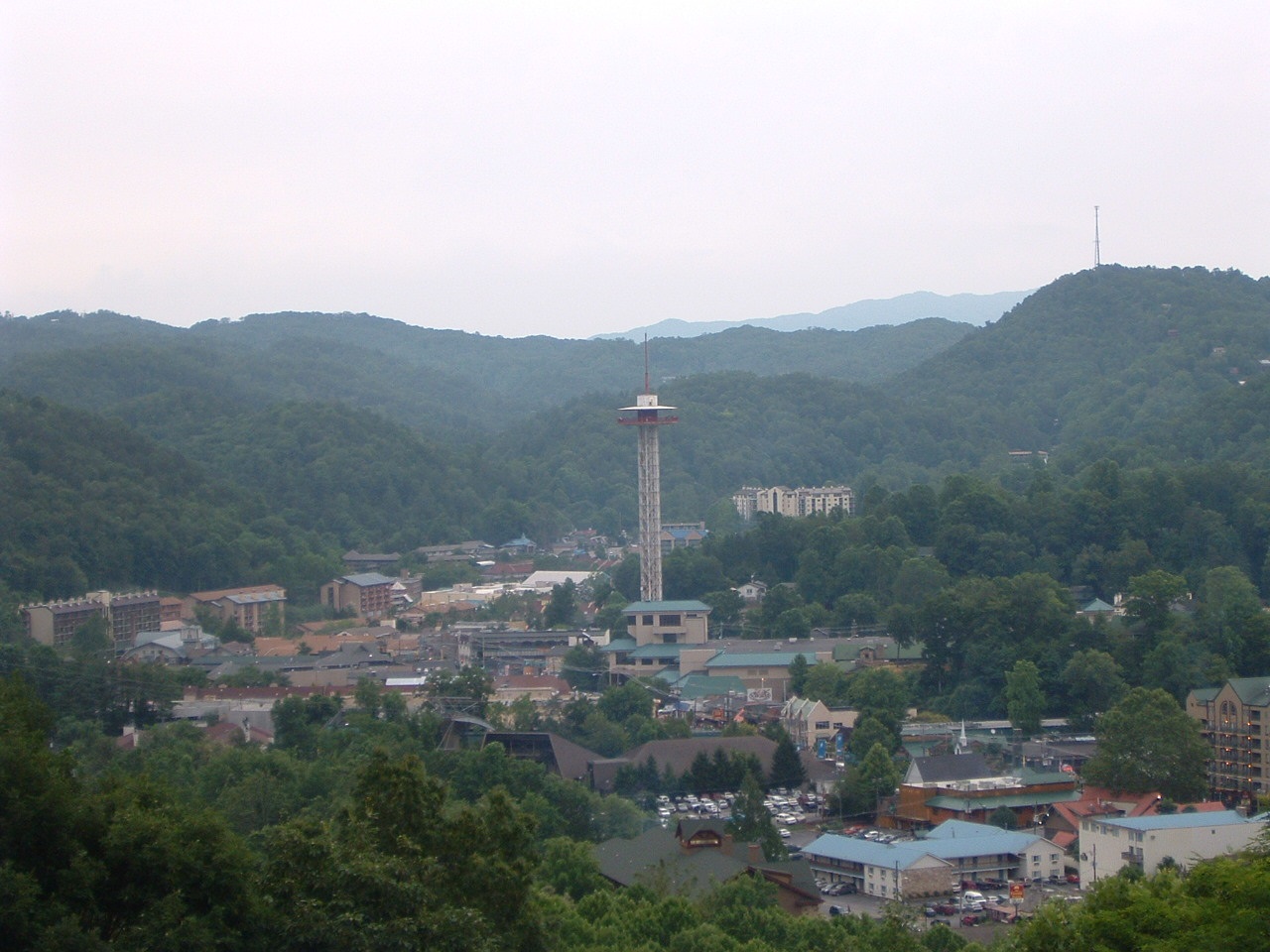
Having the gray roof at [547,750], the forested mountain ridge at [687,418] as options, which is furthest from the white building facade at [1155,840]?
the forested mountain ridge at [687,418]

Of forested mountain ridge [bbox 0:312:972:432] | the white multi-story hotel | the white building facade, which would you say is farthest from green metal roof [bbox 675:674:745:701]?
forested mountain ridge [bbox 0:312:972:432]

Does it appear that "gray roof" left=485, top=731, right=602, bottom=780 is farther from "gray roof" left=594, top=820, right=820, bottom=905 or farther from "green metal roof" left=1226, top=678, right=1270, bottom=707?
"green metal roof" left=1226, top=678, right=1270, bottom=707

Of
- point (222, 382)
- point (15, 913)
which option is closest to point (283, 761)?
point (15, 913)

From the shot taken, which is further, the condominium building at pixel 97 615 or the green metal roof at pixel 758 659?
the condominium building at pixel 97 615

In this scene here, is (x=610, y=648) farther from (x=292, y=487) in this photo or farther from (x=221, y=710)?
(x=292, y=487)

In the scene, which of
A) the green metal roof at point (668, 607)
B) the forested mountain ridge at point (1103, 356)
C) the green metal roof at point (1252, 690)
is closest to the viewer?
the green metal roof at point (1252, 690)

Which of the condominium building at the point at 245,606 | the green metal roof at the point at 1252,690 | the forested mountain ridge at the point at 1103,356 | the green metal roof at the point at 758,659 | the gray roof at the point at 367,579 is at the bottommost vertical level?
the green metal roof at the point at 758,659

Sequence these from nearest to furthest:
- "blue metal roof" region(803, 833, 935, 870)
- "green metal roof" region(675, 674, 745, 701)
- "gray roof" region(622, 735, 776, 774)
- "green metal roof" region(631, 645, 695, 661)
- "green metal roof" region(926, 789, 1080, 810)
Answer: "blue metal roof" region(803, 833, 935, 870)
"green metal roof" region(926, 789, 1080, 810)
"gray roof" region(622, 735, 776, 774)
"green metal roof" region(675, 674, 745, 701)
"green metal roof" region(631, 645, 695, 661)

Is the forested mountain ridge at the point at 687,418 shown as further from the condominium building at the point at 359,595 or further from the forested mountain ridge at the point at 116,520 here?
the condominium building at the point at 359,595
